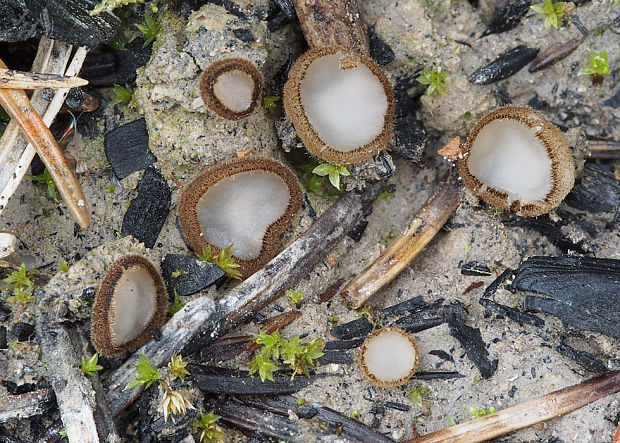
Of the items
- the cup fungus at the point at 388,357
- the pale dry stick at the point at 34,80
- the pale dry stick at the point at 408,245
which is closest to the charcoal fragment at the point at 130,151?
the pale dry stick at the point at 34,80

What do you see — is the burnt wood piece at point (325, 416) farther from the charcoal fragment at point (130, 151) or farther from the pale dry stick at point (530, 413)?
the charcoal fragment at point (130, 151)

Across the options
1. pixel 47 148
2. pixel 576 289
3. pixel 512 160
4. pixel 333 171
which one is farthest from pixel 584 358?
pixel 47 148

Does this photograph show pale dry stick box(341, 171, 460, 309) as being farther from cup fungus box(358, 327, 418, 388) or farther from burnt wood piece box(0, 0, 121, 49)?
burnt wood piece box(0, 0, 121, 49)

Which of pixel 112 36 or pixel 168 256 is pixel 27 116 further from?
pixel 168 256

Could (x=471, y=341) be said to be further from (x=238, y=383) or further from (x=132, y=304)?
(x=132, y=304)

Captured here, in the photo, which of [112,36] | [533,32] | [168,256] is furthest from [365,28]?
[168,256]

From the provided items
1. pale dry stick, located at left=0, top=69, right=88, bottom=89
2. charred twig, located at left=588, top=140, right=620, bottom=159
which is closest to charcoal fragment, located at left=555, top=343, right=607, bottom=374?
charred twig, located at left=588, top=140, right=620, bottom=159
